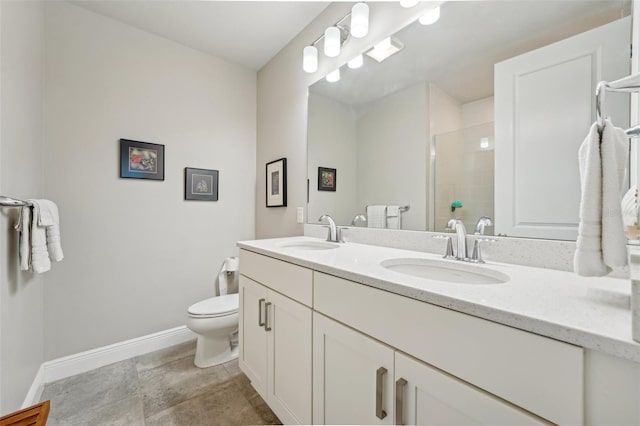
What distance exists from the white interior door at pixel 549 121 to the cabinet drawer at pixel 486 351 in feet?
1.99

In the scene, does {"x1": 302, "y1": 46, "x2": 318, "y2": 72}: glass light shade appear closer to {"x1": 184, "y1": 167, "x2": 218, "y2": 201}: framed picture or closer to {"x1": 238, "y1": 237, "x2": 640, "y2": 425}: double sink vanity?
{"x1": 184, "y1": 167, "x2": 218, "y2": 201}: framed picture

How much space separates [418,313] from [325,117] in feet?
5.10

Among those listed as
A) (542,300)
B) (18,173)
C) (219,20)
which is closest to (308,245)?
(542,300)

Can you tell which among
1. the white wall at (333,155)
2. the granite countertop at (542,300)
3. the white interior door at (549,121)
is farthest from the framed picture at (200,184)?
the white interior door at (549,121)

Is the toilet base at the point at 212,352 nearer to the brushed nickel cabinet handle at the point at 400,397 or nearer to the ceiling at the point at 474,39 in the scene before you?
the brushed nickel cabinet handle at the point at 400,397

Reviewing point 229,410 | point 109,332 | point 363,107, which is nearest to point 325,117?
point 363,107

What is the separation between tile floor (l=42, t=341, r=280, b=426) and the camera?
1335 millimetres

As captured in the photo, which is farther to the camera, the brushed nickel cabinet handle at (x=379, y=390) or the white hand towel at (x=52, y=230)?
the white hand towel at (x=52, y=230)

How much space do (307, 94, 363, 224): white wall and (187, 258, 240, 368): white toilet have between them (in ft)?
2.94

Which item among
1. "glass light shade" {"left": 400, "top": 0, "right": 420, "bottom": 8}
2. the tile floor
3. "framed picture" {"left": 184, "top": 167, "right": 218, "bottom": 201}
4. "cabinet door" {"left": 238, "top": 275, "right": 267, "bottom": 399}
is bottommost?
the tile floor

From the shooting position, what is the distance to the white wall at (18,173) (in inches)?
43.3

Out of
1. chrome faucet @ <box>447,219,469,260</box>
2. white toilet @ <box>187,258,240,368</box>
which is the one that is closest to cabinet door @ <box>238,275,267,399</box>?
white toilet @ <box>187,258,240,368</box>

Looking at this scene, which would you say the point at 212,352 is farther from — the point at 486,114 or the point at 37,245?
the point at 486,114

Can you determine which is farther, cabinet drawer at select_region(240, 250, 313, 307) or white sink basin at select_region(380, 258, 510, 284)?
cabinet drawer at select_region(240, 250, 313, 307)
